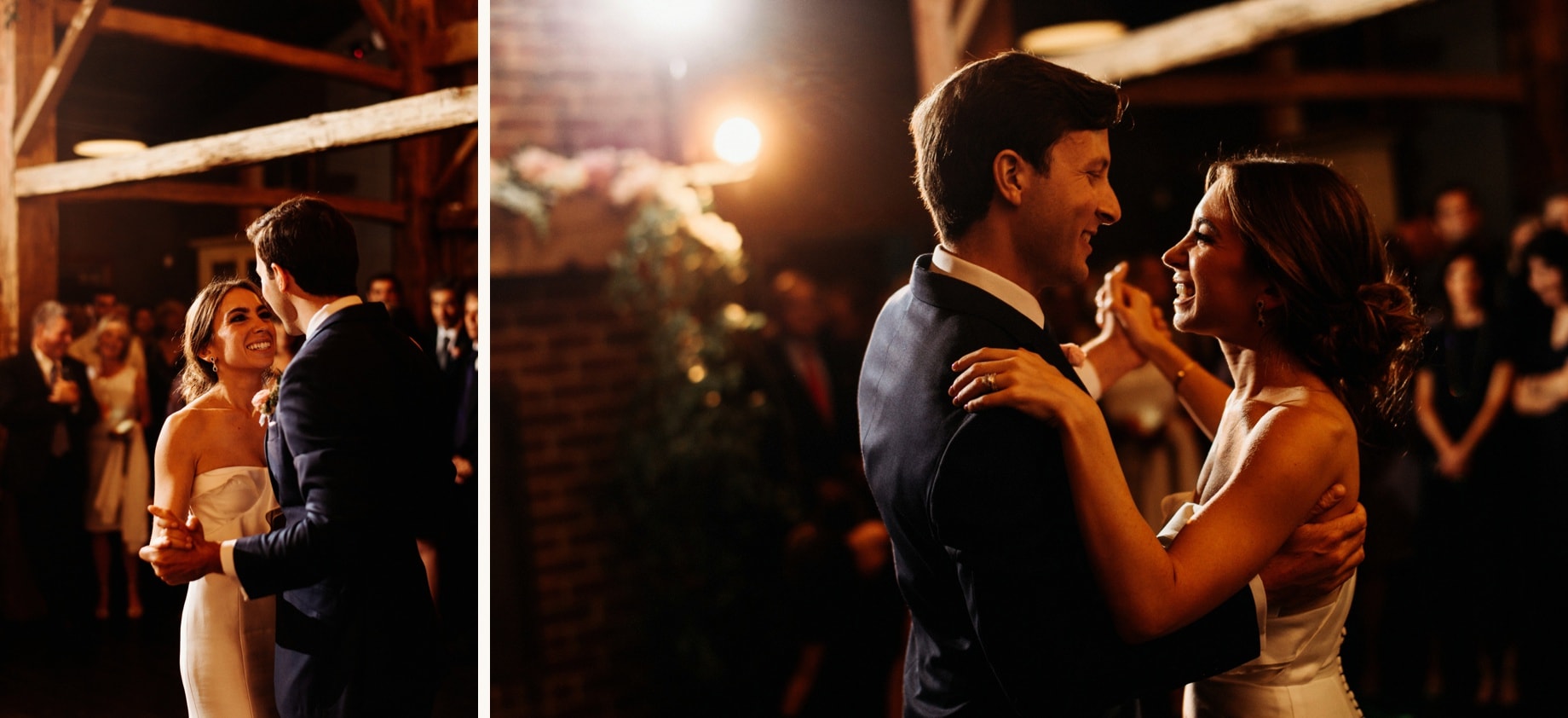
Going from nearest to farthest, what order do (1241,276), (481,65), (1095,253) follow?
(1241,276), (481,65), (1095,253)

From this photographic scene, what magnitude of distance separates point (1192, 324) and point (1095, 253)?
2764 millimetres

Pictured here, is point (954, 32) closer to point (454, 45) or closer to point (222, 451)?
point (454, 45)

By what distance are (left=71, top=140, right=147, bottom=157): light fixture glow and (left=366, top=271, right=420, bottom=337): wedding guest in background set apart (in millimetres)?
503

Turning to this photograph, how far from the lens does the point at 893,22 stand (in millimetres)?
4020

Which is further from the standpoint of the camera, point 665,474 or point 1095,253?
point 1095,253

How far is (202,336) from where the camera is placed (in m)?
1.71

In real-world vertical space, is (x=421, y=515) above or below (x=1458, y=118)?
below

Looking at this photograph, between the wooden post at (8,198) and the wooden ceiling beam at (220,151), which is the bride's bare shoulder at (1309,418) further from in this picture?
the wooden post at (8,198)

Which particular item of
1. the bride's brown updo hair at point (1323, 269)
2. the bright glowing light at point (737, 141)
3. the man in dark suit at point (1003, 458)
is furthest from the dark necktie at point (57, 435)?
the bright glowing light at point (737, 141)

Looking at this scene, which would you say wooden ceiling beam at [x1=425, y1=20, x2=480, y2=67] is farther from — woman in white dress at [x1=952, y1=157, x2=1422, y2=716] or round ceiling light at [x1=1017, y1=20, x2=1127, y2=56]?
round ceiling light at [x1=1017, y1=20, x2=1127, y2=56]

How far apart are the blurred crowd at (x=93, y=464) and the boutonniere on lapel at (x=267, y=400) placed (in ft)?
0.21

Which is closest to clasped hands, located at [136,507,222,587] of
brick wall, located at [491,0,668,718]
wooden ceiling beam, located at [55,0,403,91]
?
wooden ceiling beam, located at [55,0,403,91]

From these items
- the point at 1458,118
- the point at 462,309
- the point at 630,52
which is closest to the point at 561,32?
the point at 630,52

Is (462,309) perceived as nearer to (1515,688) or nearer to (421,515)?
(421,515)
